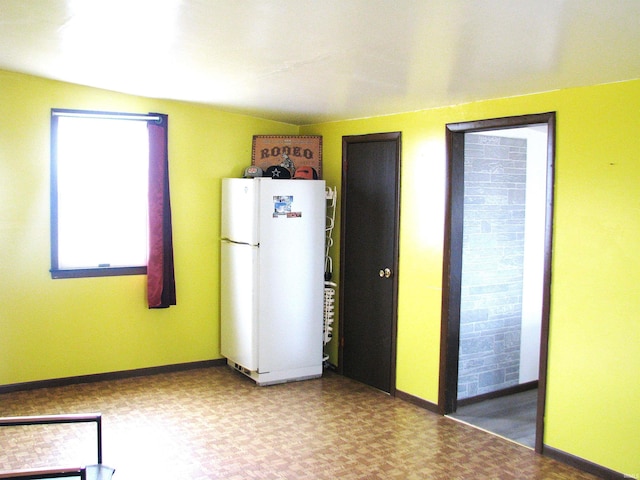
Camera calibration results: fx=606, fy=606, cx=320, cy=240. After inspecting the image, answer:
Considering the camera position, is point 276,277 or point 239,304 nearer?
point 276,277

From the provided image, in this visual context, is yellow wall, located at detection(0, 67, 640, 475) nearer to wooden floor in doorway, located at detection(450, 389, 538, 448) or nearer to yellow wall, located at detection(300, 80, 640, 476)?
yellow wall, located at detection(300, 80, 640, 476)

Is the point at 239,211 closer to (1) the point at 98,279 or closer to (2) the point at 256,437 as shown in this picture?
(1) the point at 98,279

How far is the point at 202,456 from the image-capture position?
148 inches

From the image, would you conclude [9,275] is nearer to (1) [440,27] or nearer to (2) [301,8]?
(2) [301,8]

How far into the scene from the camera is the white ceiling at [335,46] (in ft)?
8.06

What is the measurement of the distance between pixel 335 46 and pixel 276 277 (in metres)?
2.56

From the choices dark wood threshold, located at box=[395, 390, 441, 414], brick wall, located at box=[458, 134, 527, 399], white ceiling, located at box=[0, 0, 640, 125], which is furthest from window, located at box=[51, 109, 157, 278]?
brick wall, located at box=[458, 134, 527, 399]

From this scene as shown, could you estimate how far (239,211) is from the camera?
534cm

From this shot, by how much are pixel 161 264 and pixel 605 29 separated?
3948 mm

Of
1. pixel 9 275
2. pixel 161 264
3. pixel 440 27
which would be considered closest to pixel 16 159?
pixel 9 275

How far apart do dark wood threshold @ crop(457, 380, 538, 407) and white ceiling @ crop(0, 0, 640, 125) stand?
2349 millimetres

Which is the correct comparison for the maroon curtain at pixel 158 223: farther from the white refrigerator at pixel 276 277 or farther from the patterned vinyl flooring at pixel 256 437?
the patterned vinyl flooring at pixel 256 437

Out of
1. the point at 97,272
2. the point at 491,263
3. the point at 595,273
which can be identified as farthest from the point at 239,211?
the point at 595,273

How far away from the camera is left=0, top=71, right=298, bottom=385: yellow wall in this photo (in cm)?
479
